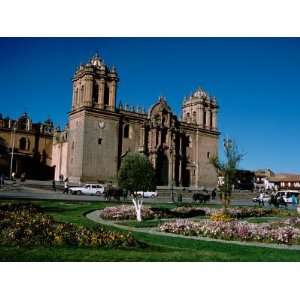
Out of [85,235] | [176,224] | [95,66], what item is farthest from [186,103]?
[85,235]

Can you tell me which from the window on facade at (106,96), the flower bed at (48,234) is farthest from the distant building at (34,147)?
the flower bed at (48,234)

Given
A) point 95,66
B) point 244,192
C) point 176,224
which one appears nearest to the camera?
point 176,224

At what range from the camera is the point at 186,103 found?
49.9 meters

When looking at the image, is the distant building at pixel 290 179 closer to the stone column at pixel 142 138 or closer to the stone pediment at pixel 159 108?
the stone column at pixel 142 138

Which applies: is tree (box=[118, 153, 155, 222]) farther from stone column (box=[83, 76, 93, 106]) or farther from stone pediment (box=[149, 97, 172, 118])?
stone pediment (box=[149, 97, 172, 118])

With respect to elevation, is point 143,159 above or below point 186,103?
below

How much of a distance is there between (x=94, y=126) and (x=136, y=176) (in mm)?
Answer: 23584

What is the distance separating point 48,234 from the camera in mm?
9273

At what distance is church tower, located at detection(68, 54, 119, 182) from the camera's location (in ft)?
122

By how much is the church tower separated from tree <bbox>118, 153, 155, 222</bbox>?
2122 cm

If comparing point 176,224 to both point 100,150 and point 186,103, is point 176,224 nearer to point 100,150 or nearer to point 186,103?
point 100,150

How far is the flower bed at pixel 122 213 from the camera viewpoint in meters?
15.2

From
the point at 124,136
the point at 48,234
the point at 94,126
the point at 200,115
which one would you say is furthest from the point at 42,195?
the point at 200,115

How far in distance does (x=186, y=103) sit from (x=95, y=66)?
49.1 feet
